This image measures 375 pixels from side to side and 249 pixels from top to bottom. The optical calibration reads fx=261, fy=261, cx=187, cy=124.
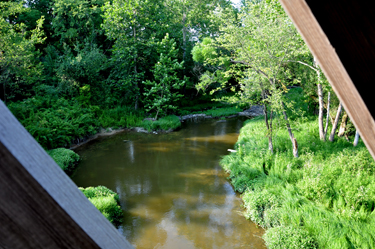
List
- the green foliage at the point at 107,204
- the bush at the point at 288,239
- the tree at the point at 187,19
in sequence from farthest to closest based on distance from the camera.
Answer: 1. the tree at the point at 187,19
2. the green foliage at the point at 107,204
3. the bush at the point at 288,239

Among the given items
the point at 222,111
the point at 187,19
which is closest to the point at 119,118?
the point at 222,111

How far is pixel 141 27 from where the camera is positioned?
14.6 m

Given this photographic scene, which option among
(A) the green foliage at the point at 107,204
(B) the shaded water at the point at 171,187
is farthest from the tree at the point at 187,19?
(A) the green foliage at the point at 107,204

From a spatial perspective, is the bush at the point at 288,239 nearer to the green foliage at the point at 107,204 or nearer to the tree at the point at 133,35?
the green foliage at the point at 107,204

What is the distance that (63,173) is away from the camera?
0.39 meters

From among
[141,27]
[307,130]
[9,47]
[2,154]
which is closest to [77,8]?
[141,27]

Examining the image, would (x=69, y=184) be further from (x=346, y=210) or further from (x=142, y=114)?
(x=142, y=114)

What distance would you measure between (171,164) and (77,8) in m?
10.8

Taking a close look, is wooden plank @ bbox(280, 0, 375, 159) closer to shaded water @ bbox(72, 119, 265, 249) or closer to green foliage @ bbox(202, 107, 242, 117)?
shaded water @ bbox(72, 119, 265, 249)

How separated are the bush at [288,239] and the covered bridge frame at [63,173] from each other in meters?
4.58

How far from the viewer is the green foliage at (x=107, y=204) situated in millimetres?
5520

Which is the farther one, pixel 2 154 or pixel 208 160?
pixel 208 160

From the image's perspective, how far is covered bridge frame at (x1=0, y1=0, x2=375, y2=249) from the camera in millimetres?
361

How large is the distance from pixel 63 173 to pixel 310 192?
615 centimetres
